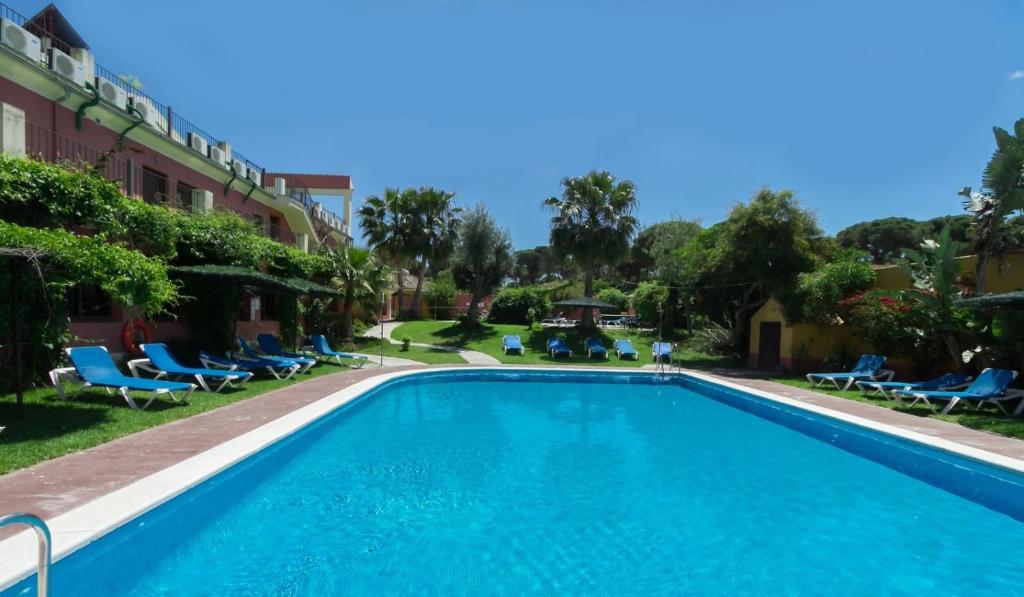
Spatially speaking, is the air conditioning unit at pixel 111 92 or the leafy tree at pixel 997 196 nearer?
the leafy tree at pixel 997 196

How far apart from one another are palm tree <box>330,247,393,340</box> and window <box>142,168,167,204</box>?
7.57 metres

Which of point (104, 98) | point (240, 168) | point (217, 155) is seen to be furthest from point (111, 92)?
point (240, 168)

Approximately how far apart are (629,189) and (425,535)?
2159 centimetres

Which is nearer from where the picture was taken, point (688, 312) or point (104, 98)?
point (104, 98)

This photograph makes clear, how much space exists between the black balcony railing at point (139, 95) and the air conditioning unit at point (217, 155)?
13.3 inches

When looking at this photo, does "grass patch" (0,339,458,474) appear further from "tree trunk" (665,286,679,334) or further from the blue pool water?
"tree trunk" (665,286,679,334)

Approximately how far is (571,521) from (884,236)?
2292 inches

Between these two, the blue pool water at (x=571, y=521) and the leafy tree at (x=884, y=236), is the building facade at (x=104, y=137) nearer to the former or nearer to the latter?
→ the blue pool water at (x=571, y=521)

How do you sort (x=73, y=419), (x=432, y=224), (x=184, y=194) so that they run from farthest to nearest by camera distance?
(x=432, y=224)
(x=184, y=194)
(x=73, y=419)

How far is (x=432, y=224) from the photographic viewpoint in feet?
89.2

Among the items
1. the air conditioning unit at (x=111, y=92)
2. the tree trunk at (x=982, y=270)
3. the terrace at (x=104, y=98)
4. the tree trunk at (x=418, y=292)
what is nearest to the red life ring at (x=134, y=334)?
the terrace at (x=104, y=98)

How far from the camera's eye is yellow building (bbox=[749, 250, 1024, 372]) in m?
13.2

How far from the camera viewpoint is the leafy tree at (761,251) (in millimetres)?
17344

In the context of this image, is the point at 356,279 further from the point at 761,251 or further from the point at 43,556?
the point at 43,556
